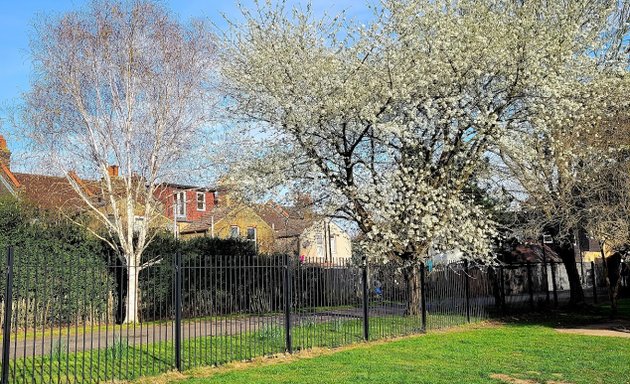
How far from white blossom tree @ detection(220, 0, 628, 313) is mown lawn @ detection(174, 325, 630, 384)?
3751mm

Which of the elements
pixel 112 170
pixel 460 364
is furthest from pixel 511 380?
pixel 112 170

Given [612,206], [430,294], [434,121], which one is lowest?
[430,294]

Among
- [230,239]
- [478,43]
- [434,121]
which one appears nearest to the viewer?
[478,43]

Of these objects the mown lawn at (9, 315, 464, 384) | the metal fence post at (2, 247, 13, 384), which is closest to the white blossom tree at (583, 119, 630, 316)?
the mown lawn at (9, 315, 464, 384)

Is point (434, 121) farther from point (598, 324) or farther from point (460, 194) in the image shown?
point (598, 324)

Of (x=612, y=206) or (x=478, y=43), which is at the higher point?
(x=478, y=43)

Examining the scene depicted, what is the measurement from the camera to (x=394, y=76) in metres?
15.6

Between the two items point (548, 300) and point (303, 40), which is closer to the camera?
point (303, 40)

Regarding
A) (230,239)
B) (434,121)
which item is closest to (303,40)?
(434,121)

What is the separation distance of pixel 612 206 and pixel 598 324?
17.0ft

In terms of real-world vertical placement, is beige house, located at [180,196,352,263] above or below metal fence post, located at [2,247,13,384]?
above

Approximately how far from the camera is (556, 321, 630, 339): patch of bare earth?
1509cm

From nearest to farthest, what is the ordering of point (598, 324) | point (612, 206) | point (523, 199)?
point (612, 206) < point (598, 324) < point (523, 199)

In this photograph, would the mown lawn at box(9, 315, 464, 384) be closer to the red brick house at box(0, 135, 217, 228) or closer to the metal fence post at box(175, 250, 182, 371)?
the metal fence post at box(175, 250, 182, 371)
